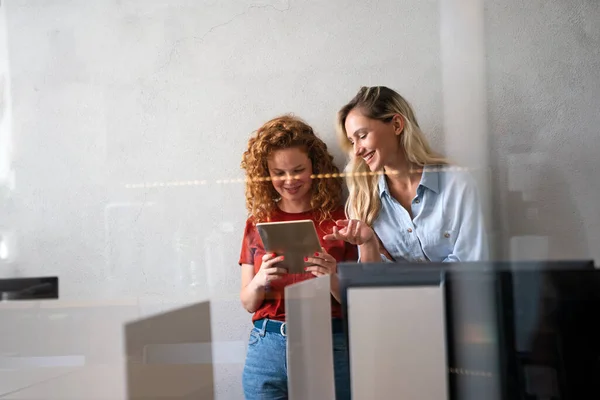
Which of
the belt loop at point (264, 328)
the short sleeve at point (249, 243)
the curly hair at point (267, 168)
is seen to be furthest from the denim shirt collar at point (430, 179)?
the belt loop at point (264, 328)

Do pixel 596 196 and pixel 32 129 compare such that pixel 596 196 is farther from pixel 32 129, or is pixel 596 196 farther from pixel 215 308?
pixel 32 129

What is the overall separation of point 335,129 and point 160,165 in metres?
0.46

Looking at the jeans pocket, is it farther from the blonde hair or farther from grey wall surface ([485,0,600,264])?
grey wall surface ([485,0,600,264])

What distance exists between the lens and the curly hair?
5.67 feet

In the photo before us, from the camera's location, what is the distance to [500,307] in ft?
5.40

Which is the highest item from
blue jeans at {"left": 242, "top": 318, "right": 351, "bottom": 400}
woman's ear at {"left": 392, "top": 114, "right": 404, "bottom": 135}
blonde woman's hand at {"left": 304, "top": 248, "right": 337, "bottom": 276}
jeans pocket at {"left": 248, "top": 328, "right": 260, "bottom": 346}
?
woman's ear at {"left": 392, "top": 114, "right": 404, "bottom": 135}

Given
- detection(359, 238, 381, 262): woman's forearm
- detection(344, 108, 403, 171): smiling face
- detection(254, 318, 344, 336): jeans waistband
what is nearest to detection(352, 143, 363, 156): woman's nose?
detection(344, 108, 403, 171): smiling face

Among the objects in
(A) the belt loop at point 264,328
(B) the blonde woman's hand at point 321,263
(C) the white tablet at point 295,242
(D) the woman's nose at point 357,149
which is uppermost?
(D) the woman's nose at point 357,149

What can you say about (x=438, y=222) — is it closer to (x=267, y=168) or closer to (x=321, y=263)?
(x=321, y=263)

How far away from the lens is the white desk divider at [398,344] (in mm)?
1606

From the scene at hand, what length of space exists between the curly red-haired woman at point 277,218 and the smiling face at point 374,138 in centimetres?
8

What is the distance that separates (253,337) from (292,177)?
420 millimetres

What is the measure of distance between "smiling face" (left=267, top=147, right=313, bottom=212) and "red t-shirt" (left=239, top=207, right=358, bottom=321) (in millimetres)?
27

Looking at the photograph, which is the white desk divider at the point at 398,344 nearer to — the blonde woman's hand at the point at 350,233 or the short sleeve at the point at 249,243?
the blonde woman's hand at the point at 350,233
